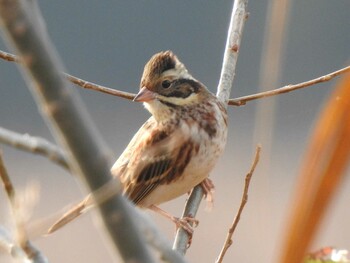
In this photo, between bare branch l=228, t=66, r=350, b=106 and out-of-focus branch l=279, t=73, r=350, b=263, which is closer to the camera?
out-of-focus branch l=279, t=73, r=350, b=263

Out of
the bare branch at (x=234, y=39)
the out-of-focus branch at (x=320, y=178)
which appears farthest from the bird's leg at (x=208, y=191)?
the out-of-focus branch at (x=320, y=178)

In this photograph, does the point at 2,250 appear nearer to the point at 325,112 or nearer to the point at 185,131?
the point at 325,112

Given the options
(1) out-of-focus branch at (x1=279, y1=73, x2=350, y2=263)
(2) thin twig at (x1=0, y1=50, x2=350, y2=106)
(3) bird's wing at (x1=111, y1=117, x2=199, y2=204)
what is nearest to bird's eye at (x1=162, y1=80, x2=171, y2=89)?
(3) bird's wing at (x1=111, y1=117, x2=199, y2=204)

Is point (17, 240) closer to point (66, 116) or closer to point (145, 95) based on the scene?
point (66, 116)

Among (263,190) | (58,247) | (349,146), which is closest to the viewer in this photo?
(349,146)

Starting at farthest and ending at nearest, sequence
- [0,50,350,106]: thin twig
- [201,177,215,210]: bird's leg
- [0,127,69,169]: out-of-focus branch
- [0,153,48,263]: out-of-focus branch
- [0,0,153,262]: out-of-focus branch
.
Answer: [201,177,215,210]: bird's leg
[0,50,350,106]: thin twig
[0,153,48,263]: out-of-focus branch
[0,127,69,169]: out-of-focus branch
[0,0,153,262]: out-of-focus branch

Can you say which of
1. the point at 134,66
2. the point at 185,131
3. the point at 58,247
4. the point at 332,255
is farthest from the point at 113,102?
the point at 332,255

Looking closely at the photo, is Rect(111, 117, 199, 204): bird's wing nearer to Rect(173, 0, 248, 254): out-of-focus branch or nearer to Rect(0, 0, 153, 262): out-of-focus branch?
Rect(173, 0, 248, 254): out-of-focus branch

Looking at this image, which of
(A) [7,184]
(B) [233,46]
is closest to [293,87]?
(B) [233,46]
